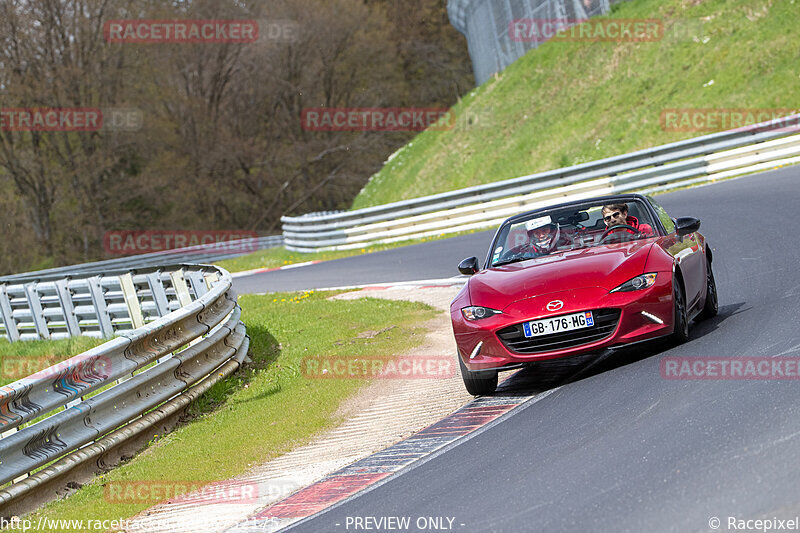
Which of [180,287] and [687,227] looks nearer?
[687,227]

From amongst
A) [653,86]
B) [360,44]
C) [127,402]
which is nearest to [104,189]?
[360,44]

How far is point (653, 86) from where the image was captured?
27344 millimetres

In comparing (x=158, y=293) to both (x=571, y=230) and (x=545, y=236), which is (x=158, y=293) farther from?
(x=571, y=230)

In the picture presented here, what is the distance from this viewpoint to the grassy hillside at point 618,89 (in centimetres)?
2456

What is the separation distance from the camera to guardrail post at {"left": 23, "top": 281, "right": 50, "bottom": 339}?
55.4 feet

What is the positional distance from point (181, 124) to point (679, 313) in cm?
→ 4713

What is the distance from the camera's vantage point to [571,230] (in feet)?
28.8

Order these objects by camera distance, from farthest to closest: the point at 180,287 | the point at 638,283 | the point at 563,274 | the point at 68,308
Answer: the point at 68,308, the point at 180,287, the point at 563,274, the point at 638,283

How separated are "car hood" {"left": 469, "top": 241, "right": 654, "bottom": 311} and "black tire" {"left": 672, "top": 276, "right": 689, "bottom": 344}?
1.06 feet

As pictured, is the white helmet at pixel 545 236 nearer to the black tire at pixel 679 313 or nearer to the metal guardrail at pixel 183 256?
the black tire at pixel 679 313

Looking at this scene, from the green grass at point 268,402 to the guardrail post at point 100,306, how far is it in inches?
86.9

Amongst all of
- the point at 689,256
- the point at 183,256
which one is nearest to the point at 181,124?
the point at 183,256

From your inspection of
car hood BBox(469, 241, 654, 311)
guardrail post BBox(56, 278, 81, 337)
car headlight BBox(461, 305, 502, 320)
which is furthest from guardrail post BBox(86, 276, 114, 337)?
car headlight BBox(461, 305, 502, 320)

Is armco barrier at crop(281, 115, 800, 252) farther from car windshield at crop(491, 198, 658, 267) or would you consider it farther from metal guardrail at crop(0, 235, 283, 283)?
car windshield at crop(491, 198, 658, 267)
